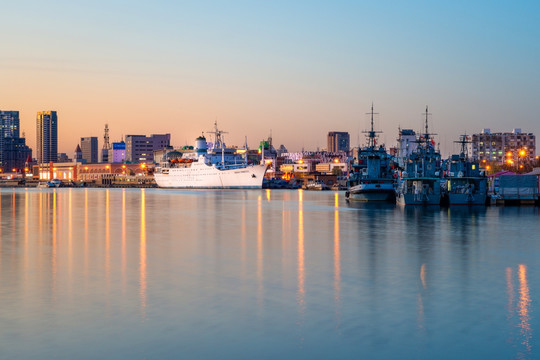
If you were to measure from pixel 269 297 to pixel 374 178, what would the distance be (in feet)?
237

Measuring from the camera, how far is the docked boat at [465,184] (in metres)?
77.9

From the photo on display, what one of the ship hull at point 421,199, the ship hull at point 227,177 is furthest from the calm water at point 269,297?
the ship hull at point 227,177

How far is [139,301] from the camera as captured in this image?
19422 millimetres

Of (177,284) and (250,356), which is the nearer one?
(250,356)

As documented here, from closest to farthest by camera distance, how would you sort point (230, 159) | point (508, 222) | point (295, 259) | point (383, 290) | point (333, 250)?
point (383, 290) < point (295, 259) < point (333, 250) < point (508, 222) < point (230, 159)

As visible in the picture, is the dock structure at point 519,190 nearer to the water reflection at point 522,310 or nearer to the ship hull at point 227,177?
the water reflection at point 522,310

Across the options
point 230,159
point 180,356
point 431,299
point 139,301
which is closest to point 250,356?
point 180,356

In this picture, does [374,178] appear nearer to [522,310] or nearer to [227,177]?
[522,310]

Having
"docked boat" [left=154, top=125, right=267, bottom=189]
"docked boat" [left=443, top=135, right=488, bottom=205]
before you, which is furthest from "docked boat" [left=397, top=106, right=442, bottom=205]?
"docked boat" [left=154, top=125, right=267, bottom=189]

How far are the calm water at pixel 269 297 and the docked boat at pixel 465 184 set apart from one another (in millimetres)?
38568

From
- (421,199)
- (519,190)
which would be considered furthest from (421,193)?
(519,190)

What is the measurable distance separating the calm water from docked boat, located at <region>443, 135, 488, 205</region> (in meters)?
38.6

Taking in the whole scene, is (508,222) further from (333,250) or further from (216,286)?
(216,286)

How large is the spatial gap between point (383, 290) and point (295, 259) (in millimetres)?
8410
